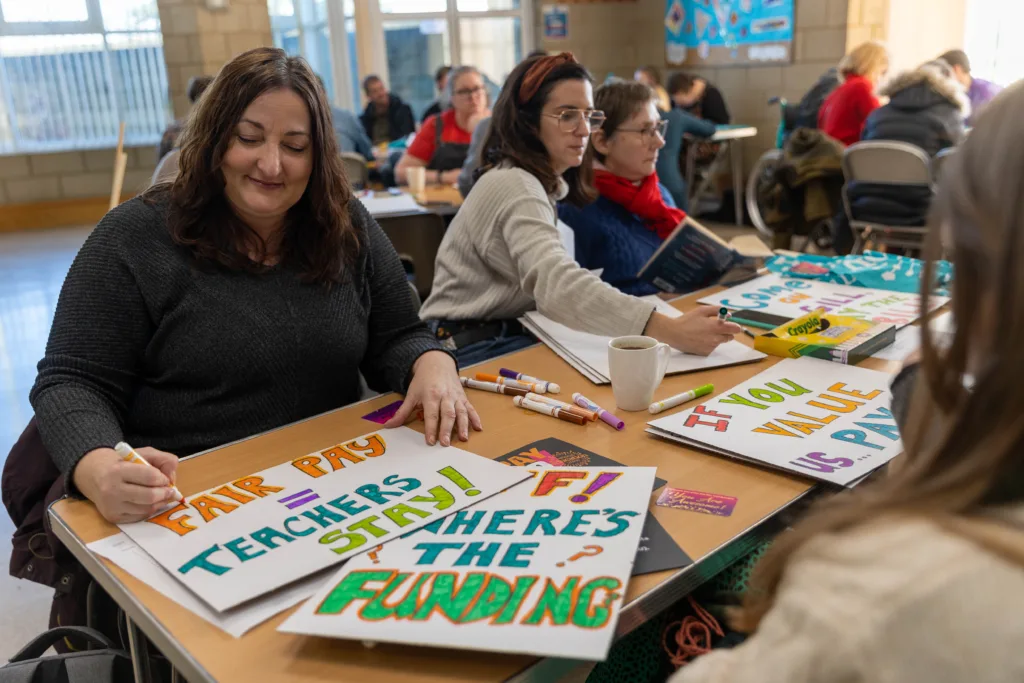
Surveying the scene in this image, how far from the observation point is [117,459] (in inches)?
41.6

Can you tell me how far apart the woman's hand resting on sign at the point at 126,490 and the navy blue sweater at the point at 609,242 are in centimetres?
127

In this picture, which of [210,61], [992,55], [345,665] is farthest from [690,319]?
[210,61]

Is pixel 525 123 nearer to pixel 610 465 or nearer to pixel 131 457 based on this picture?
pixel 610 465

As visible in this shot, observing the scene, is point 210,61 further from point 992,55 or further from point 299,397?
point 299,397

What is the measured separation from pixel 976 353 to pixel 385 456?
780mm

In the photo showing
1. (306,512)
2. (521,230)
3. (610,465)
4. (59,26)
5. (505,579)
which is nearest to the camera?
(505,579)

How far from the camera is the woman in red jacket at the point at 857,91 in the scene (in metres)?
5.11

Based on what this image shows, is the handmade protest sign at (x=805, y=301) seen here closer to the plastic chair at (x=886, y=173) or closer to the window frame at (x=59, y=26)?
the plastic chair at (x=886, y=173)

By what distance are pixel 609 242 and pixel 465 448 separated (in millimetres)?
1043

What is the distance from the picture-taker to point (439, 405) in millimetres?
1257

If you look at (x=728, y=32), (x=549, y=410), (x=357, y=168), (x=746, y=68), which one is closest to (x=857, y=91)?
(x=746, y=68)

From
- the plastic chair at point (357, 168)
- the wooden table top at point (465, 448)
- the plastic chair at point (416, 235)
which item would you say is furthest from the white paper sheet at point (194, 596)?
the plastic chair at point (357, 168)

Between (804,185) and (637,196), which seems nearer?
(637,196)

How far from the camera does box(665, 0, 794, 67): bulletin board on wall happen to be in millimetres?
6641
